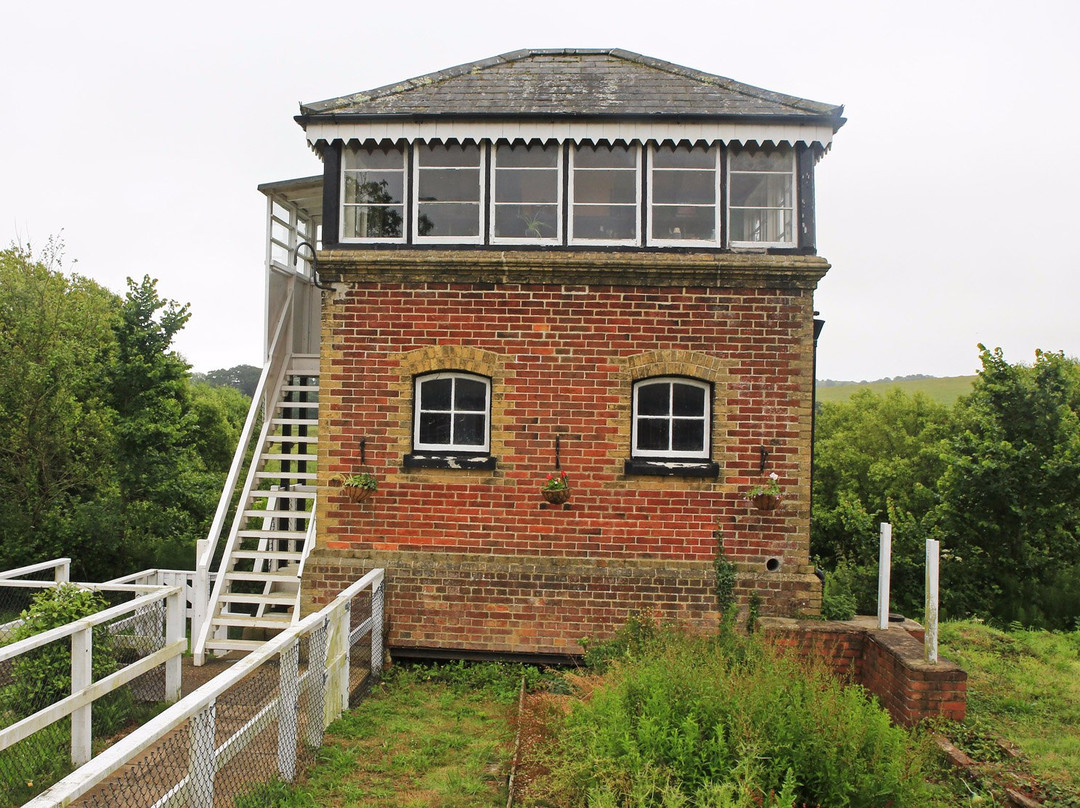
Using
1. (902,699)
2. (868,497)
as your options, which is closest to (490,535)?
→ (902,699)

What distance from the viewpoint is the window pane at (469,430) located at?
9445 mm

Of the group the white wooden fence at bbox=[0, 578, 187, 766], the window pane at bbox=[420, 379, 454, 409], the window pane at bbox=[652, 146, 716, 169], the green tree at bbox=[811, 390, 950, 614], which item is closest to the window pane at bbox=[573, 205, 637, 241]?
the window pane at bbox=[652, 146, 716, 169]

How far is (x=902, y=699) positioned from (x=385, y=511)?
5453 mm

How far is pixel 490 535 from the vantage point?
9.29 metres

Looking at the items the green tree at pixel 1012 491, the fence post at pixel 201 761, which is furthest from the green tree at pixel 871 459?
the fence post at pixel 201 761

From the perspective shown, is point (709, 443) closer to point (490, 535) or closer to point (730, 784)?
point (490, 535)

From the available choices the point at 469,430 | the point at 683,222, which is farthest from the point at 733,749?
the point at 683,222

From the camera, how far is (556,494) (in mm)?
9000

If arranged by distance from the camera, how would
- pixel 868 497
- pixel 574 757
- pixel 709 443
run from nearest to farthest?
1. pixel 574 757
2. pixel 709 443
3. pixel 868 497

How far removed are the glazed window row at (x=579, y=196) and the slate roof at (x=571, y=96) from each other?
413 millimetres

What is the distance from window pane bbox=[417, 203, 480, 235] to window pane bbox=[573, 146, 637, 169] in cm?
128

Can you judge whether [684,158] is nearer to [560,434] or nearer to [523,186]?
[523,186]

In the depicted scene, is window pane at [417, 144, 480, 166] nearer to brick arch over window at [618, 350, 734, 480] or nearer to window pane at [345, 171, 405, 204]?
window pane at [345, 171, 405, 204]

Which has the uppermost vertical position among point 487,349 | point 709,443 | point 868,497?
point 487,349
